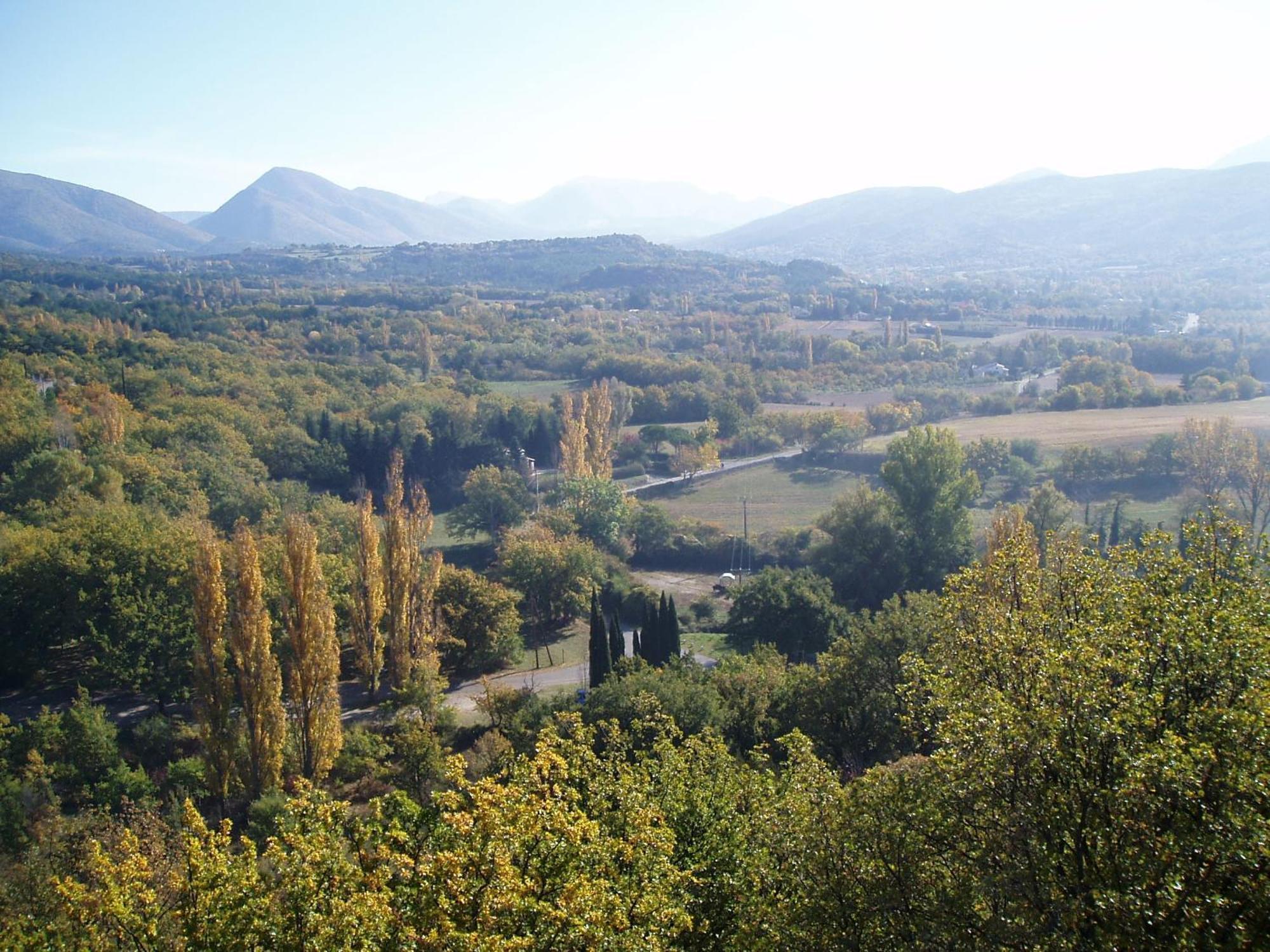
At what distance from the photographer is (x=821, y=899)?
24.7 feet

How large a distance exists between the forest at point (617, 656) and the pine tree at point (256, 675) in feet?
0.23

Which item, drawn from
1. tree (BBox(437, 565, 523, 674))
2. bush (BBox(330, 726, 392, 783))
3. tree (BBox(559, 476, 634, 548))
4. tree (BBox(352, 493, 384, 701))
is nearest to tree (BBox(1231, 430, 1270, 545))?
tree (BBox(559, 476, 634, 548))

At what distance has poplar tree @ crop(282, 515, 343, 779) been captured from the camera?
17891 millimetres

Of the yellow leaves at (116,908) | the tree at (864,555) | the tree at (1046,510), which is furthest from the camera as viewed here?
the tree at (1046,510)

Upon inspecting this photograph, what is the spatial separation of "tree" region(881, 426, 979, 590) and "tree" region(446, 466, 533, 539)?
1568cm

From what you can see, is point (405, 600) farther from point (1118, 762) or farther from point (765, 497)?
point (765, 497)

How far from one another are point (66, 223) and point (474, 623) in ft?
632

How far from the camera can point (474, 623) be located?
26.3 metres

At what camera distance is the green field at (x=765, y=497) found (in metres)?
43.0

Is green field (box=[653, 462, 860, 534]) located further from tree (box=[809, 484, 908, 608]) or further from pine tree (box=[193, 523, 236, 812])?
pine tree (box=[193, 523, 236, 812])

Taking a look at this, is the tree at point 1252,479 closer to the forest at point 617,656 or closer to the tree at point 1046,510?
the forest at point 617,656

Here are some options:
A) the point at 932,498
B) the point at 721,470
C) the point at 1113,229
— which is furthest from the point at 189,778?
the point at 1113,229

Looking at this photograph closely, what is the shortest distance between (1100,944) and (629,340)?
82711 millimetres

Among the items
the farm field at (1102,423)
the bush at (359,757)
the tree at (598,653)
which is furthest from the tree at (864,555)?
the farm field at (1102,423)
